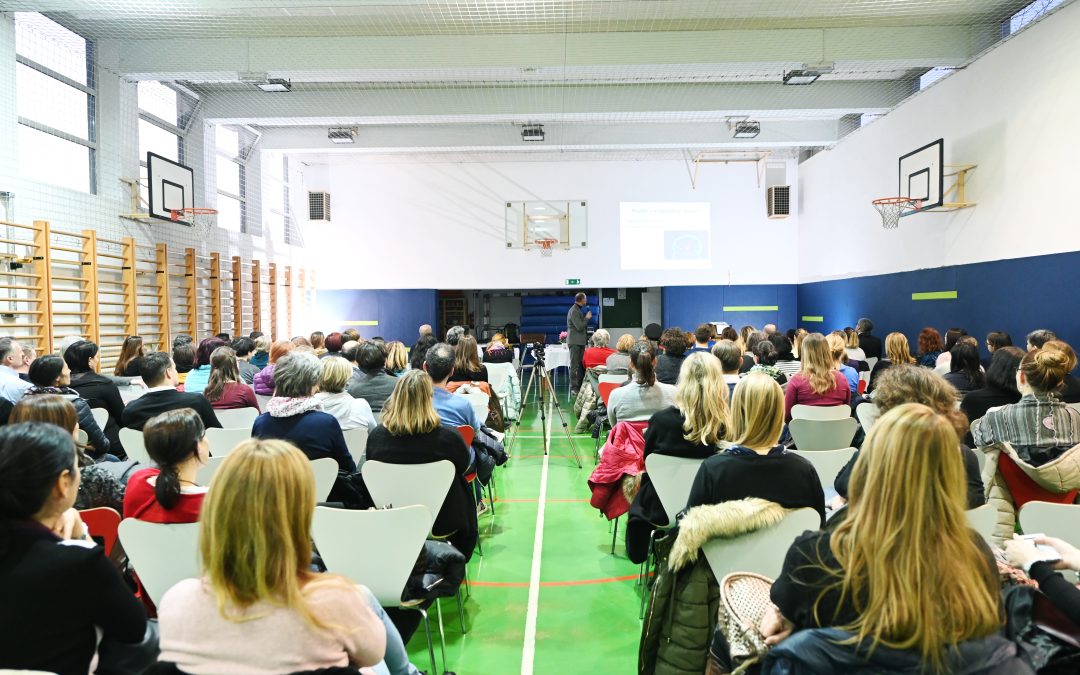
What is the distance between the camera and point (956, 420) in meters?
2.81

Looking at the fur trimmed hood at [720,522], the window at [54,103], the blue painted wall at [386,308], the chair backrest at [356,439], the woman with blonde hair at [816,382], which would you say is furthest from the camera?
the blue painted wall at [386,308]

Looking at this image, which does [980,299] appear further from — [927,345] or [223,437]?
[223,437]

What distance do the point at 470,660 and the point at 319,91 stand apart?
31.8ft

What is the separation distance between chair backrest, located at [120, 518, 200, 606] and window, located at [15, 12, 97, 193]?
655 centimetres

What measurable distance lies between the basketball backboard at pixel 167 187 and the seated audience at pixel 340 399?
18.9ft

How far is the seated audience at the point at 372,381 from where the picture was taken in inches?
183

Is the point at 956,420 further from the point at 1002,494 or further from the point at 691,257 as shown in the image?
the point at 691,257

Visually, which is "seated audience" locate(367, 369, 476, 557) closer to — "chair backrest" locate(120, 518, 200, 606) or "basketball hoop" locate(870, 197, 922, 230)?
"chair backrest" locate(120, 518, 200, 606)

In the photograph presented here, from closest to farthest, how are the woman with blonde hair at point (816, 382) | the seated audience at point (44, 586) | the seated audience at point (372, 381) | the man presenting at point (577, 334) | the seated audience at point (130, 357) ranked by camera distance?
1. the seated audience at point (44, 586)
2. the woman with blonde hair at point (816, 382)
3. the seated audience at point (372, 381)
4. the seated audience at point (130, 357)
5. the man presenting at point (577, 334)

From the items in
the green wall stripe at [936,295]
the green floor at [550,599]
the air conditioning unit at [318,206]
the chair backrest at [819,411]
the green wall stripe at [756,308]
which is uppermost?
the air conditioning unit at [318,206]

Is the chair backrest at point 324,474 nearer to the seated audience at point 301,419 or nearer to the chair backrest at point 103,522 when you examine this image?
the seated audience at point 301,419

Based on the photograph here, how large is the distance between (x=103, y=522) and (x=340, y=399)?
1.82 m

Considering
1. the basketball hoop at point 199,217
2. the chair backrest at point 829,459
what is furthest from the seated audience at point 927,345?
the basketball hoop at point 199,217

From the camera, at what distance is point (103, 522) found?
2.24 meters
